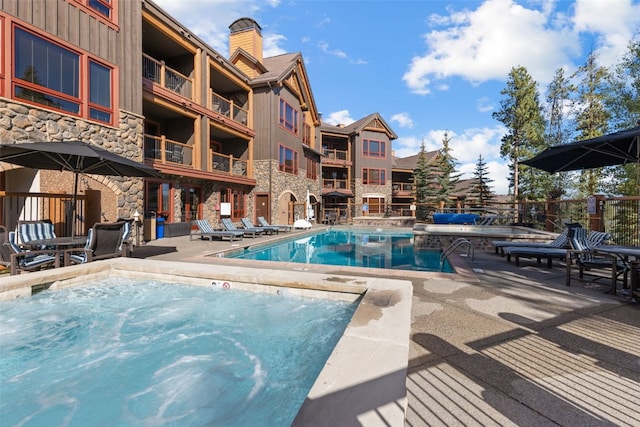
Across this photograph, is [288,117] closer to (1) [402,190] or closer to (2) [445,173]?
(2) [445,173]

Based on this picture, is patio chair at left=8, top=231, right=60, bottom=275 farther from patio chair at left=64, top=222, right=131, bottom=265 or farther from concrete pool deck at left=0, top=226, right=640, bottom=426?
concrete pool deck at left=0, top=226, right=640, bottom=426

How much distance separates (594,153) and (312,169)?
2066cm

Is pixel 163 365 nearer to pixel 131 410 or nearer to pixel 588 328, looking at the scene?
pixel 131 410

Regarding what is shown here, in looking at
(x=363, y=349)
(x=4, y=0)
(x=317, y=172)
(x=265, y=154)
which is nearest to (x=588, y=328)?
(x=363, y=349)

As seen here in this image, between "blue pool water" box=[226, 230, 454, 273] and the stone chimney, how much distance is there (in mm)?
12586

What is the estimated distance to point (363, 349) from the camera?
8.38ft

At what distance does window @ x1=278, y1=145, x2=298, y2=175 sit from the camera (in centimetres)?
1983

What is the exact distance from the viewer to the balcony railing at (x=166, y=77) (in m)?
12.5

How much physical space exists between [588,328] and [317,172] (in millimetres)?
24295

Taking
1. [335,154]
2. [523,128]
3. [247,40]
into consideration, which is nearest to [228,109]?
[247,40]

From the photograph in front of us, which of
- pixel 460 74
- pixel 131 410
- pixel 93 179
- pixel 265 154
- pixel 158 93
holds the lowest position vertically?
pixel 131 410

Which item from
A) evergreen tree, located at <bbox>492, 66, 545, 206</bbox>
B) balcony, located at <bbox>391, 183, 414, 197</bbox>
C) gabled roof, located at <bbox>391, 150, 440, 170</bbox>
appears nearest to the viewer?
evergreen tree, located at <bbox>492, 66, 545, 206</bbox>

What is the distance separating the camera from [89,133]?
29.4ft

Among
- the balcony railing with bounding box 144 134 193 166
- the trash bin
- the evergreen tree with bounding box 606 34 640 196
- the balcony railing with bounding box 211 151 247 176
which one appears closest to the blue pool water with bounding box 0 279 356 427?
the trash bin
